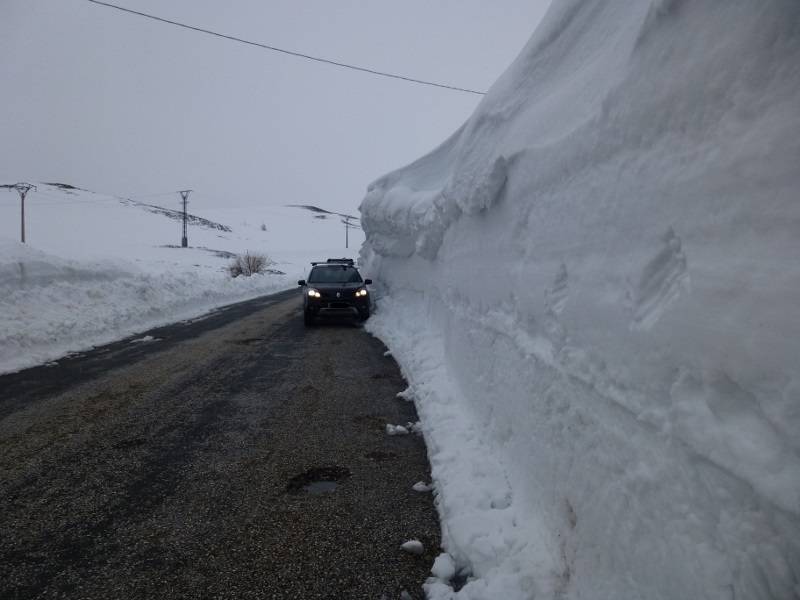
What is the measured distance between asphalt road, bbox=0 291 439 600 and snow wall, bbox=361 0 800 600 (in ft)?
1.69

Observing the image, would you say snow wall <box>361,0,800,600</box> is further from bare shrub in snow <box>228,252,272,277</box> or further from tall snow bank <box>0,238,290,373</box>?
bare shrub in snow <box>228,252,272,277</box>

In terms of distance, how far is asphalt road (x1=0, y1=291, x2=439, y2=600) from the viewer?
2826 mm

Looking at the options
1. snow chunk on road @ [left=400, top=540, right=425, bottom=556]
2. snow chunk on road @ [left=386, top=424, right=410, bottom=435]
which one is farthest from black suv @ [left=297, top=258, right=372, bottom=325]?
snow chunk on road @ [left=400, top=540, right=425, bottom=556]

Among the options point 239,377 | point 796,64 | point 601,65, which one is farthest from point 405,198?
point 796,64

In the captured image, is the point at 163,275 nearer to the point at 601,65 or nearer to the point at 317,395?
the point at 317,395

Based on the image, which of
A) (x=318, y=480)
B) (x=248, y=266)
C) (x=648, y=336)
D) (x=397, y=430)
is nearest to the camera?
(x=648, y=336)

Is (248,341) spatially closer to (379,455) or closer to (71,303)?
(71,303)

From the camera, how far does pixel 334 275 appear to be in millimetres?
14438

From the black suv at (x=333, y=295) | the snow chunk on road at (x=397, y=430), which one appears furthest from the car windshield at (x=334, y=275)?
the snow chunk on road at (x=397, y=430)

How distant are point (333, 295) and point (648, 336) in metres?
11.1

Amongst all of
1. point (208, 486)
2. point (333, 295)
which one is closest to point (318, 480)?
point (208, 486)

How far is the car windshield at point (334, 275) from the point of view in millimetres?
14211

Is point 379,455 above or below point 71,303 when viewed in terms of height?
below

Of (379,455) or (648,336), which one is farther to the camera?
(379,455)
